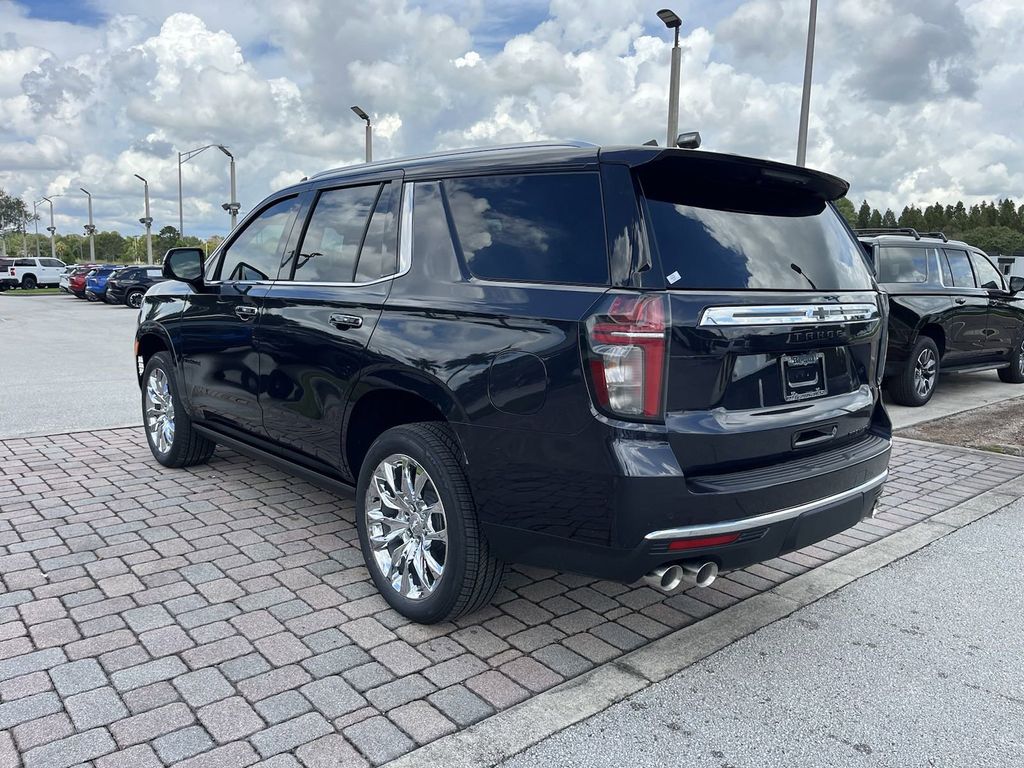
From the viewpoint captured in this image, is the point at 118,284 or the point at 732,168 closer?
the point at 732,168

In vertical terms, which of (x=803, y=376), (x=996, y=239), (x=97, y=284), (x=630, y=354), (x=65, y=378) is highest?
(x=996, y=239)

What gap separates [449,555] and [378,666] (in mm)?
486

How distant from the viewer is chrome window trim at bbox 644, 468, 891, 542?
275cm

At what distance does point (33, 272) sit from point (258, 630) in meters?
48.2

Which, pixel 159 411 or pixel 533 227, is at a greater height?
pixel 533 227

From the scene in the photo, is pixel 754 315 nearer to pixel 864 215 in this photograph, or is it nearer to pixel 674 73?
pixel 674 73

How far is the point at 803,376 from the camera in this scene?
10.4 ft

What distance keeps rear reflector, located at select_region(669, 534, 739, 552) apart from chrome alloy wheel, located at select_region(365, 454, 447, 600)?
0.96 meters

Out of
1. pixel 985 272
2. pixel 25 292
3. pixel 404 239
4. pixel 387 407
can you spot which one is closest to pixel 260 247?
pixel 404 239

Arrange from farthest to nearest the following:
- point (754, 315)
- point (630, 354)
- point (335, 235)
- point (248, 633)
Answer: point (335, 235) < point (248, 633) < point (754, 315) < point (630, 354)

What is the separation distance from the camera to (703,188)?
3057 millimetres

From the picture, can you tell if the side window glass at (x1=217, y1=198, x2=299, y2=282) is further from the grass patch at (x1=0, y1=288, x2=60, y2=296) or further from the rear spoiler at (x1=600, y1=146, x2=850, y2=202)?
the grass patch at (x1=0, y1=288, x2=60, y2=296)

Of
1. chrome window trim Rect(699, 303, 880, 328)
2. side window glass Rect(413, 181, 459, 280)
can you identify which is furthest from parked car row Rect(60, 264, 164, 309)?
chrome window trim Rect(699, 303, 880, 328)

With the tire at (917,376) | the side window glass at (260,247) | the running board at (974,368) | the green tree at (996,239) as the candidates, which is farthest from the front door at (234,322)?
the green tree at (996,239)
